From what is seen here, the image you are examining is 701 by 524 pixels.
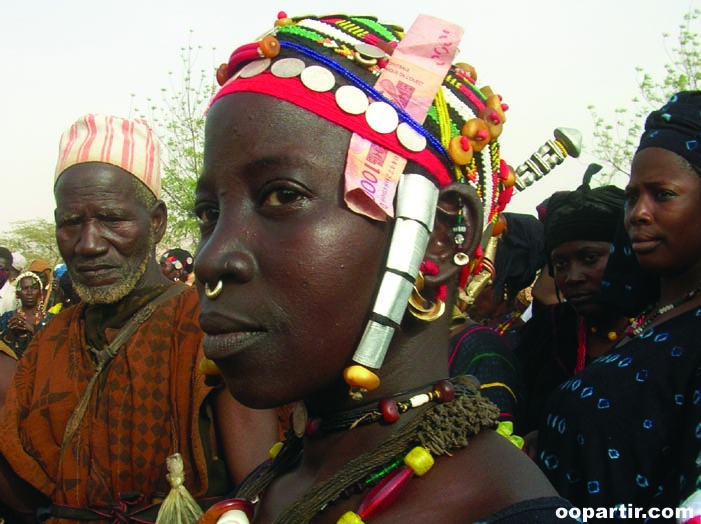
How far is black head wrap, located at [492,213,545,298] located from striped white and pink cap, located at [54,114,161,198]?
2.17m

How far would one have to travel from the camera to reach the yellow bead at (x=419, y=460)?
154cm

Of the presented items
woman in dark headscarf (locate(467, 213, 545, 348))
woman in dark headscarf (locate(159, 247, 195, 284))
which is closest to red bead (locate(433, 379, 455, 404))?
woman in dark headscarf (locate(467, 213, 545, 348))

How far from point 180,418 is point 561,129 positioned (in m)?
1.86

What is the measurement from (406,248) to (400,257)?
0.08 ft

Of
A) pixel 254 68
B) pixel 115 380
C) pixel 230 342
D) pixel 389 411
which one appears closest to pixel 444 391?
pixel 389 411

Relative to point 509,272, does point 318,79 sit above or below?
above

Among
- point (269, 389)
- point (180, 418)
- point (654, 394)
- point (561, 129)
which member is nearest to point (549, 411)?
point (654, 394)

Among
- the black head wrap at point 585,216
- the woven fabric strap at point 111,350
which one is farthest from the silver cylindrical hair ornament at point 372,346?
→ the black head wrap at point 585,216

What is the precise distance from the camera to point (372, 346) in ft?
5.19

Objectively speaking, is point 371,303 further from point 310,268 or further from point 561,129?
point 561,129

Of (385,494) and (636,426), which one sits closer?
(385,494)

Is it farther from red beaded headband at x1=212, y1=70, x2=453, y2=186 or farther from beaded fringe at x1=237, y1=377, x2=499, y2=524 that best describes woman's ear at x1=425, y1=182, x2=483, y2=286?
beaded fringe at x1=237, y1=377, x2=499, y2=524

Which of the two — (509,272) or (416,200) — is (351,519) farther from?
(509,272)

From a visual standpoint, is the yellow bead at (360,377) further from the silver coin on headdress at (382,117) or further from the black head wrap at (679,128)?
the black head wrap at (679,128)
